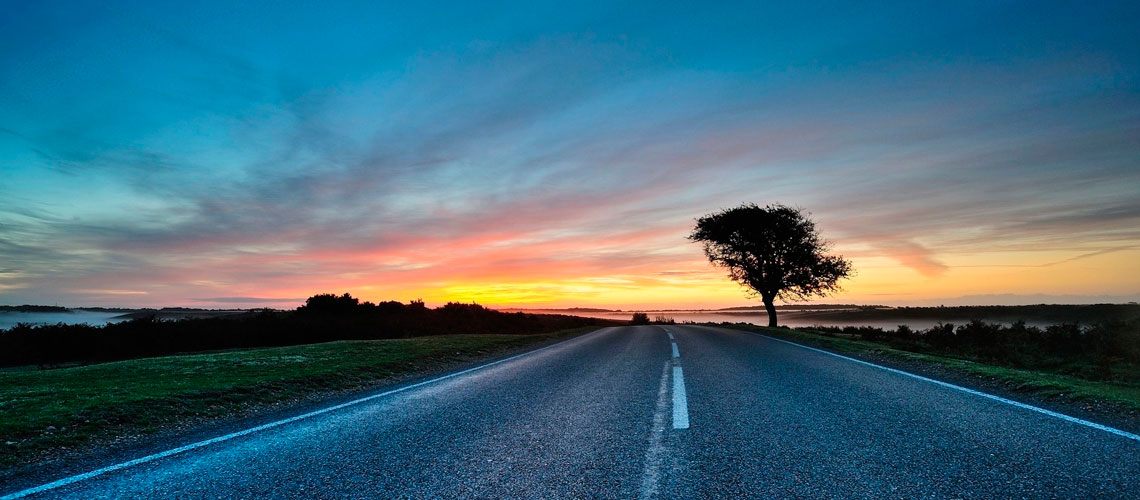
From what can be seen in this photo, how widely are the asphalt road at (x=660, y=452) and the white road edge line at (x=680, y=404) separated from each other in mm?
50

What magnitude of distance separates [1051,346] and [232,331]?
34.1 metres

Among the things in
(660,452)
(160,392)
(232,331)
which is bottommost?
(660,452)

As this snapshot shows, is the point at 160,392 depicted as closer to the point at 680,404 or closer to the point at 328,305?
the point at 680,404

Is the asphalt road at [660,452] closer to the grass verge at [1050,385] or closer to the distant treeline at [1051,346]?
the grass verge at [1050,385]

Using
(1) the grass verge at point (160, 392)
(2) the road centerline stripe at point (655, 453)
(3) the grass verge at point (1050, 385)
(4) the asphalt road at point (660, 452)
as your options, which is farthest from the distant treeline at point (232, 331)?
(3) the grass verge at point (1050, 385)

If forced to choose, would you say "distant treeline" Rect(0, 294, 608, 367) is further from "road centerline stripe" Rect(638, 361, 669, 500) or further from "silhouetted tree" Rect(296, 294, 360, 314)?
"road centerline stripe" Rect(638, 361, 669, 500)

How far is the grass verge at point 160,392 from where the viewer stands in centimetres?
620

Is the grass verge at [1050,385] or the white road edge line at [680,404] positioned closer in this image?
the white road edge line at [680,404]

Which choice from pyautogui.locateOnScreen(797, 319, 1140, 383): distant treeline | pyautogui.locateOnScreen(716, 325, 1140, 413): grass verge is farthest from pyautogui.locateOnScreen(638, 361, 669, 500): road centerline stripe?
pyautogui.locateOnScreen(797, 319, 1140, 383): distant treeline

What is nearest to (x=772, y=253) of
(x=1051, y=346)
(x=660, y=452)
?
(x=1051, y=346)

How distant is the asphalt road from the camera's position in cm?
375

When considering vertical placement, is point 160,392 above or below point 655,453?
above

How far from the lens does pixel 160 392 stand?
8672 millimetres

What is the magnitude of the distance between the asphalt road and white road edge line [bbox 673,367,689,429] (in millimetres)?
50
